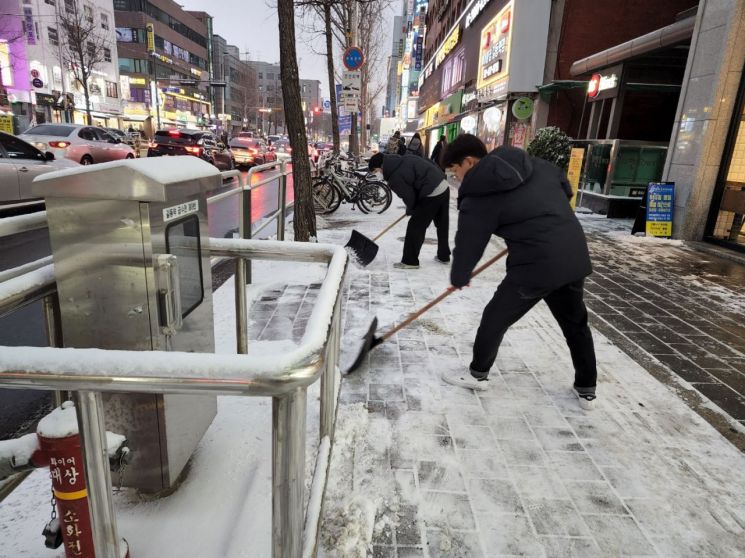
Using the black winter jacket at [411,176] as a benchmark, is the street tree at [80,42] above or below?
above

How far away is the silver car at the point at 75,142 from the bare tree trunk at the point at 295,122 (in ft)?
27.5

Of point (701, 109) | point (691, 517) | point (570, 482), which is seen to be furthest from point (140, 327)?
point (701, 109)

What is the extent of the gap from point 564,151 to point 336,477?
1380 cm

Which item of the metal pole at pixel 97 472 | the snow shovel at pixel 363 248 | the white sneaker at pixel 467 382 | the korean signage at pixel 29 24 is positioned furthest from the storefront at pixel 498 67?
the korean signage at pixel 29 24

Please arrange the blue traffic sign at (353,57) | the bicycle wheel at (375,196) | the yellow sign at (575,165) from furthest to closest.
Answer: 1. the blue traffic sign at (353,57)
2. the yellow sign at (575,165)
3. the bicycle wheel at (375,196)

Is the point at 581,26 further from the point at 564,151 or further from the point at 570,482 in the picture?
the point at 570,482

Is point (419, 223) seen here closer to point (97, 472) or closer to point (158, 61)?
point (97, 472)

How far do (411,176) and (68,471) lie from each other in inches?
232

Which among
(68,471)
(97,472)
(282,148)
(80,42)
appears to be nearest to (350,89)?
(68,471)

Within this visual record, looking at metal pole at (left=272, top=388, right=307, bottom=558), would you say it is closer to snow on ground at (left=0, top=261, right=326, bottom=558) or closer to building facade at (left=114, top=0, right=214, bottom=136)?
snow on ground at (left=0, top=261, right=326, bottom=558)

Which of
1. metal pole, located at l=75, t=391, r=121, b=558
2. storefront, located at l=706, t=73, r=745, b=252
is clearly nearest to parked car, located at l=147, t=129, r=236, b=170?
storefront, located at l=706, t=73, r=745, b=252

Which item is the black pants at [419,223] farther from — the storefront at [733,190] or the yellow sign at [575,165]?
the yellow sign at [575,165]

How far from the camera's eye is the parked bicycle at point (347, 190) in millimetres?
12031

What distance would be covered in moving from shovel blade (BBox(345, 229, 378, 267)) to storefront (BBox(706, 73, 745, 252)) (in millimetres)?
6371
